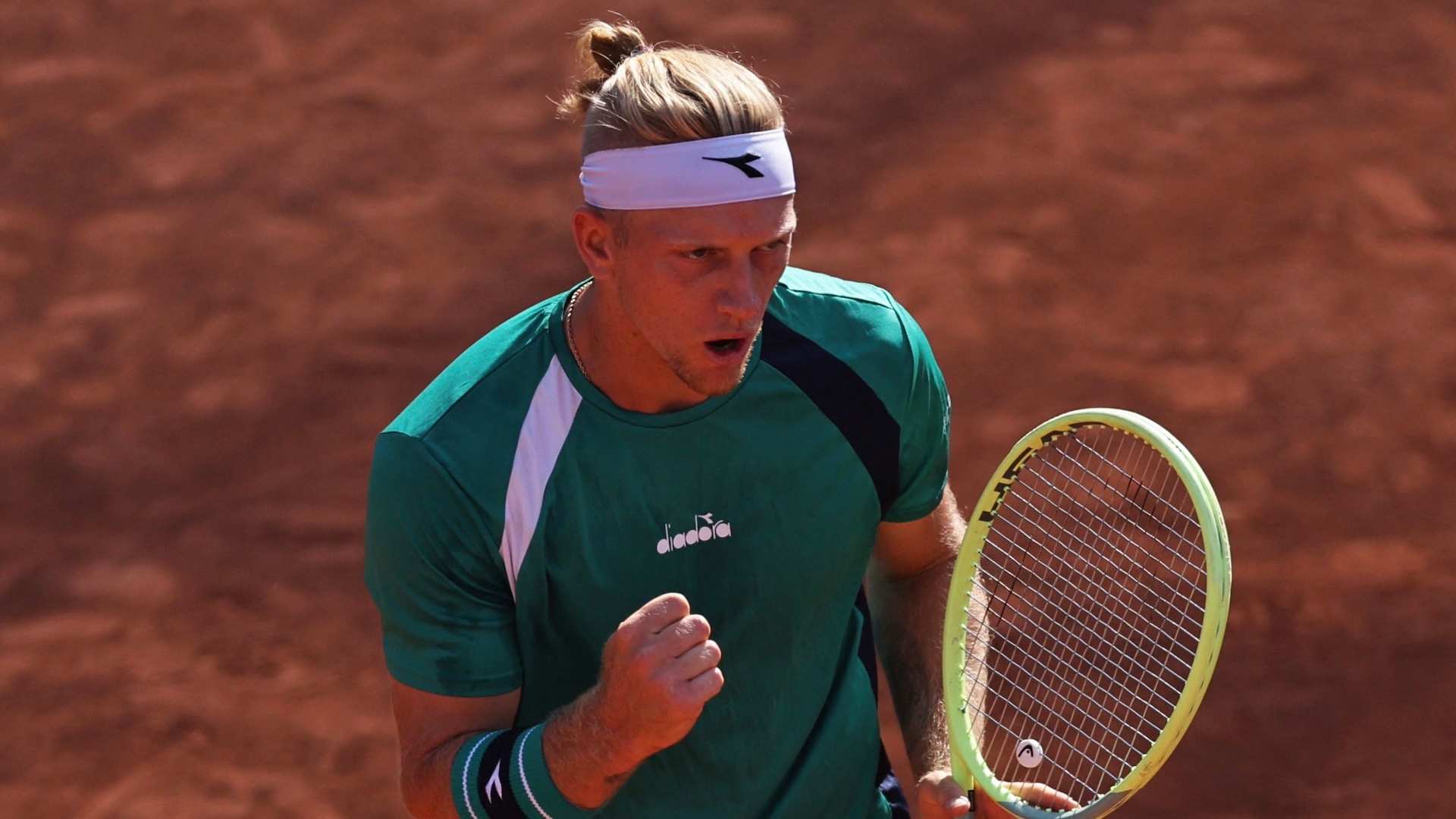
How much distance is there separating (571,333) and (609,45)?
527 millimetres

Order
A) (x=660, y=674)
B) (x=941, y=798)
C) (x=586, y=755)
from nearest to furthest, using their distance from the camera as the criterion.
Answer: (x=660, y=674), (x=586, y=755), (x=941, y=798)

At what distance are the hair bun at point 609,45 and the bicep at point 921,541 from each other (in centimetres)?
98

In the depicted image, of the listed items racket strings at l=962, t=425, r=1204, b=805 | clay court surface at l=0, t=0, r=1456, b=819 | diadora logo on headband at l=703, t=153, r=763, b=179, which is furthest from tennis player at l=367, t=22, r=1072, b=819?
clay court surface at l=0, t=0, r=1456, b=819

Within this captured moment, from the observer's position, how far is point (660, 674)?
2545 millimetres

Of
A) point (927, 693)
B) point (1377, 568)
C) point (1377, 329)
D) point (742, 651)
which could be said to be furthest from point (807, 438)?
point (1377, 329)

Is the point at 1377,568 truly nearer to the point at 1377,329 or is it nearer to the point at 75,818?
the point at 1377,329

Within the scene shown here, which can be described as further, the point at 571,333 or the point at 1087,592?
the point at 1087,592

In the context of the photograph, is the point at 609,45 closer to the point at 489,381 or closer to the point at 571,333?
the point at 571,333

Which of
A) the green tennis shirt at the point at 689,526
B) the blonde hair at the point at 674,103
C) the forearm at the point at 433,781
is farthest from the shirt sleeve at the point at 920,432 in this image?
the forearm at the point at 433,781

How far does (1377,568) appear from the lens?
596 centimetres

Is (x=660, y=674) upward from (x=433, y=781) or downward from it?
upward

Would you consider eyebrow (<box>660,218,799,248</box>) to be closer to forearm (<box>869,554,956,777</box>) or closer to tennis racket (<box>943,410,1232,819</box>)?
tennis racket (<box>943,410,1232,819</box>)

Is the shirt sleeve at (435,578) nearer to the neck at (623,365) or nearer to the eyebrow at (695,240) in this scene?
the neck at (623,365)

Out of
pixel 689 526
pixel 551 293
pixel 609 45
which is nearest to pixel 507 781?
pixel 689 526
